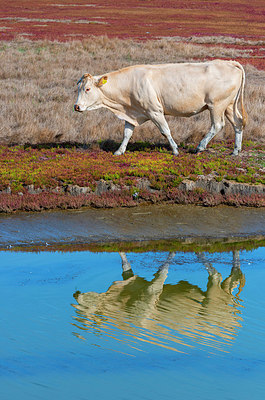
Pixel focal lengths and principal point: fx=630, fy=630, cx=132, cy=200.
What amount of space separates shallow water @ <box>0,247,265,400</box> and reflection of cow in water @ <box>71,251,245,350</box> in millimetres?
12

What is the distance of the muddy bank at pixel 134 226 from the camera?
1033cm

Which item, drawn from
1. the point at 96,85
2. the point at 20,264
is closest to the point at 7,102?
the point at 96,85

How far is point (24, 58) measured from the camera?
102ft

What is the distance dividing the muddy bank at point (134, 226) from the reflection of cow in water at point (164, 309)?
5.12 feet

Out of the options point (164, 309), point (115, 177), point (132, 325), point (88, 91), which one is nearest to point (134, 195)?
point (115, 177)

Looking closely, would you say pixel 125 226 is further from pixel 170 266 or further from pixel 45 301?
pixel 45 301

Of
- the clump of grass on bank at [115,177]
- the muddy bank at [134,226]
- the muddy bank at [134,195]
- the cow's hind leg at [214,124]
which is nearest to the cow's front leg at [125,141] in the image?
the clump of grass on bank at [115,177]

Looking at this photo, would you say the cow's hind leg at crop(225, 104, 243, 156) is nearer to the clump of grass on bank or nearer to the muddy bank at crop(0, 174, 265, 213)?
the clump of grass on bank

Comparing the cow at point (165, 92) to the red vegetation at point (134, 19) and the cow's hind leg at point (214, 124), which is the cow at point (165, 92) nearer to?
the cow's hind leg at point (214, 124)

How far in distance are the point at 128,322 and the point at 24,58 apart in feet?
85.3

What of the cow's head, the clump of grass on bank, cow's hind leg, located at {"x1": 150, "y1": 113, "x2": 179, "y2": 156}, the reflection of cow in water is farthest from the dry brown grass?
the reflection of cow in water

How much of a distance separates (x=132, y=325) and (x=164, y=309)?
633mm

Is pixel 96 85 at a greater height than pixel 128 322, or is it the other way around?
pixel 96 85

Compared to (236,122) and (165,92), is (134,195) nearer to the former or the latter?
(165,92)
